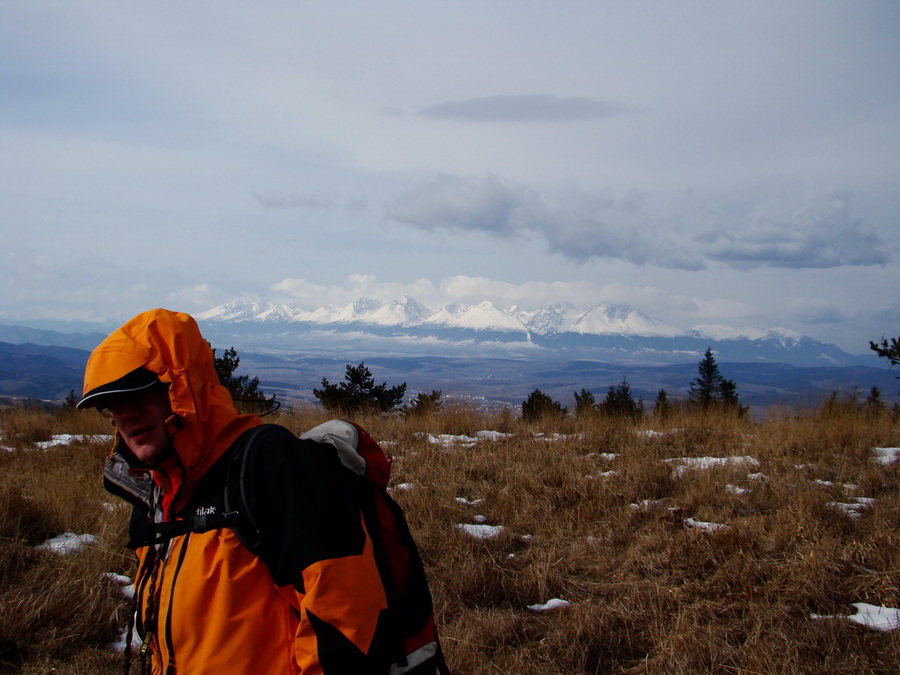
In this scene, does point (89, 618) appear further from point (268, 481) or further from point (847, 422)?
point (847, 422)

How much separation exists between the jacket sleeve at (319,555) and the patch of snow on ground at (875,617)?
337cm

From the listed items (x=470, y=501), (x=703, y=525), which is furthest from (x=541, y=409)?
(x=703, y=525)

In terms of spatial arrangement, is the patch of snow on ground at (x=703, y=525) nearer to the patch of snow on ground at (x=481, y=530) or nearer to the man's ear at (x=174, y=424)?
the patch of snow on ground at (x=481, y=530)

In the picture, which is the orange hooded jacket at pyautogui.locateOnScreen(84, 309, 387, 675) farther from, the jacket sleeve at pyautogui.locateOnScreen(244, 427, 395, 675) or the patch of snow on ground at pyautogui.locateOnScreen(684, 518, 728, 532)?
the patch of snow on ground at pyautogui.locateOnScreen(684, 518, 728, 532)

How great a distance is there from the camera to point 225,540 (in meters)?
1.89

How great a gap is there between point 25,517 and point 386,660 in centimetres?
486

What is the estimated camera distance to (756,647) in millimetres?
3650

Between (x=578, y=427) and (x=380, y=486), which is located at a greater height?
(x=380, y=486)

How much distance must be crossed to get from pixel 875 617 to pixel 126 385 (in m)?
4.29

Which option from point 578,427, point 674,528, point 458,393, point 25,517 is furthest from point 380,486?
point 458,393

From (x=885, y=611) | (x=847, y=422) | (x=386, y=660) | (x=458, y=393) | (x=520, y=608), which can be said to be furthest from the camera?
(x=458, y=393)

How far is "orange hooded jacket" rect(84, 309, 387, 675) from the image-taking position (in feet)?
5.69

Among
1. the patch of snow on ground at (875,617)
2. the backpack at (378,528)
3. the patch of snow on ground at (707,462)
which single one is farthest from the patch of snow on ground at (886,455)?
the backpack at (378,528)

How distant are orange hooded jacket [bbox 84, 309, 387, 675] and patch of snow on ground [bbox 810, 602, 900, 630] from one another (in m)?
3.43
